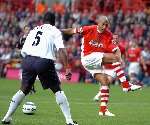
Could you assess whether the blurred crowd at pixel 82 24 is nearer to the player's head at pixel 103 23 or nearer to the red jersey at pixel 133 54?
the red jersey at pixel 133 54

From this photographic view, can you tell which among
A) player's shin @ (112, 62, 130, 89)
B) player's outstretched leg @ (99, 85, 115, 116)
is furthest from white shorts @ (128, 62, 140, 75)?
player's outstretched leg @ (99, 85, 115, 116)

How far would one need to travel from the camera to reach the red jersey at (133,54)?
2889 cm

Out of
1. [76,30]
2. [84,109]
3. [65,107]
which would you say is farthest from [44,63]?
[84,109]

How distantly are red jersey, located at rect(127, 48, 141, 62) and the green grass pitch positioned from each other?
535 cm

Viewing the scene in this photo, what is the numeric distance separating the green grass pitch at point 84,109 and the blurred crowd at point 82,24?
20.7 feet

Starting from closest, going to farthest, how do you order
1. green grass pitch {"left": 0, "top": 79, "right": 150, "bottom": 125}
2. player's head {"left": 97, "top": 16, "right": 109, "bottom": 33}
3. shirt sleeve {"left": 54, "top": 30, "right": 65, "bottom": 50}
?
shirt sleeve {"left": 54, "top": 30, "right": 65, "bottom": 50} → green grass pitch {"left": 0, "top": 79, "right": 150, "bottom": 125} → player's head {"left": 97, "top": 16, "right": 109, "bottom": 33}

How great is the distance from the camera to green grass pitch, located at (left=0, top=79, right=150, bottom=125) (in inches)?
530

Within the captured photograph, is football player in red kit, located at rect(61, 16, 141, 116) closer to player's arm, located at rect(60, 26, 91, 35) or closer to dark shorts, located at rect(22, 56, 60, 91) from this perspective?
player's arm, located at rect(60, 26, 91, 35)

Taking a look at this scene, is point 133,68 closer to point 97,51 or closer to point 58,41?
point 97,51

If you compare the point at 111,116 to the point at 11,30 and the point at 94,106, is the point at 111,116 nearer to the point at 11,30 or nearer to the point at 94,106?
the point at 94,106

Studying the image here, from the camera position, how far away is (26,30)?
19.1 metres

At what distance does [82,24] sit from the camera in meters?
32.8

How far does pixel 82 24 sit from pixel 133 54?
4.43m

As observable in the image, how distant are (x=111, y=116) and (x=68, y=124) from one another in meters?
2.71
